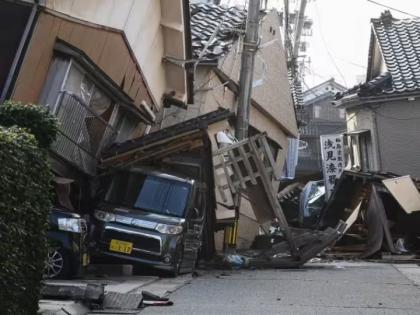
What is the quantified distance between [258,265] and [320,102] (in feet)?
110

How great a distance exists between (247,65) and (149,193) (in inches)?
233

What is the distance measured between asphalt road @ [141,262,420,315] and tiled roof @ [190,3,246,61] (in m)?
8.94

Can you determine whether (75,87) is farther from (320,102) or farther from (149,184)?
(320,102)

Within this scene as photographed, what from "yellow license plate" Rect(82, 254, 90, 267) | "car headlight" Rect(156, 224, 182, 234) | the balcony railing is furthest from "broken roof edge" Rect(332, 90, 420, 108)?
"yellow license plate" Rect(82, 254, 90, 267)

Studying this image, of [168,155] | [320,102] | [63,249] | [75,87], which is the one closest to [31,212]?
[63,249]

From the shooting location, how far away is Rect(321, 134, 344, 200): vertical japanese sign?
28.2 m

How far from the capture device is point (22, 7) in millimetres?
9266

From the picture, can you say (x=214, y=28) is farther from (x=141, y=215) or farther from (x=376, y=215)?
(x=141, y=215)

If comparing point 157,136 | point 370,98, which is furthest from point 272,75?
point 157,136

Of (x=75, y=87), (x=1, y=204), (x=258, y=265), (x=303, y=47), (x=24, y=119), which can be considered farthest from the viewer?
(x=303, y=47)

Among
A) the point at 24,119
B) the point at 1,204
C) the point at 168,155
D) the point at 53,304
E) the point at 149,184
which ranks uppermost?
the point at 168,155

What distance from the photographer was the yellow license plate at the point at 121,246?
40.2 feet

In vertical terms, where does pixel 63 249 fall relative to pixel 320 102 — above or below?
below

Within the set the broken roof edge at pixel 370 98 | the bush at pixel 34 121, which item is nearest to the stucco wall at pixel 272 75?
the broken roof edge at pixel 370 98
